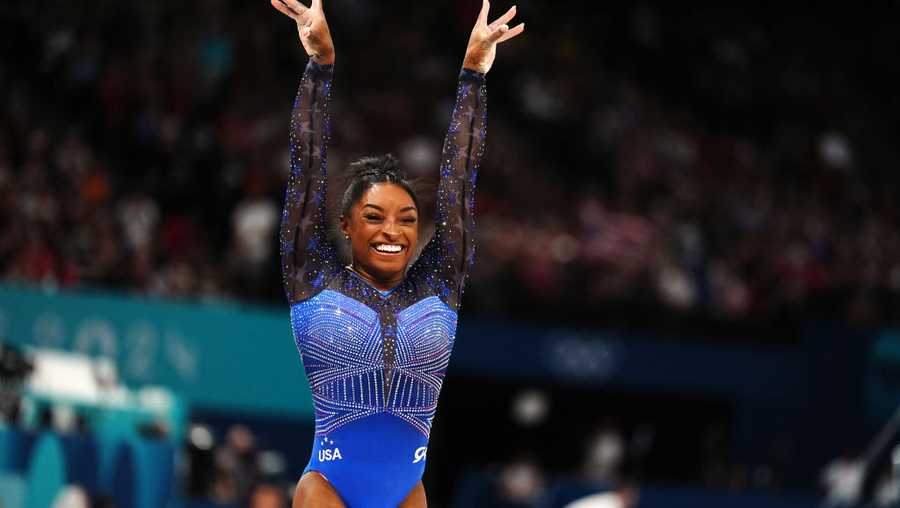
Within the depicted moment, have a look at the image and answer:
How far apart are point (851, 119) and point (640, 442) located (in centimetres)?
513

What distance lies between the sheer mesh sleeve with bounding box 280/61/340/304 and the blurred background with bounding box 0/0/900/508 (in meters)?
4.56

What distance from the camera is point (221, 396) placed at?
39.5ft

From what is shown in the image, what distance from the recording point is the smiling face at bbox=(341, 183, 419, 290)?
4500 mm

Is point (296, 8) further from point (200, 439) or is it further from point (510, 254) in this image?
point (510, 254)

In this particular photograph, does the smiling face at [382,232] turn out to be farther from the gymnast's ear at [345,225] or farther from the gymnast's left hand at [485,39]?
the gymnast's left hand at [485,39]

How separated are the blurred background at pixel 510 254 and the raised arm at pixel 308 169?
4.56 metres

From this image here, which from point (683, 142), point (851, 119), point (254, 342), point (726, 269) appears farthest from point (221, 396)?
point (851, 119)

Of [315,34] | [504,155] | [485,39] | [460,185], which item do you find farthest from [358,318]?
[504,155]

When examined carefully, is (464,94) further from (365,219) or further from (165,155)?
(165,155)

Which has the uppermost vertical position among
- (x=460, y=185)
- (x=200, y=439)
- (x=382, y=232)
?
(x=460, y=185)


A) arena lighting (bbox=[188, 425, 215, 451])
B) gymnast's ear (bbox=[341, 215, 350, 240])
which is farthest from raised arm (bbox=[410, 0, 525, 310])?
arena lighting (bbox=[188, 425, 215, 451])

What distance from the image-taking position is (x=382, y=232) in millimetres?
4492

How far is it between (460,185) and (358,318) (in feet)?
1.75

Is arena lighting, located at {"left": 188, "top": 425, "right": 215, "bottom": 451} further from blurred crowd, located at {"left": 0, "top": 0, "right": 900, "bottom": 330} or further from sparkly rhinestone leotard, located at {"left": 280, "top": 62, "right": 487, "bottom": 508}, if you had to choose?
sparkly rhinestone leotard, located at {"left": 280, "top": 62, "right": 487, "bottom": 508}
